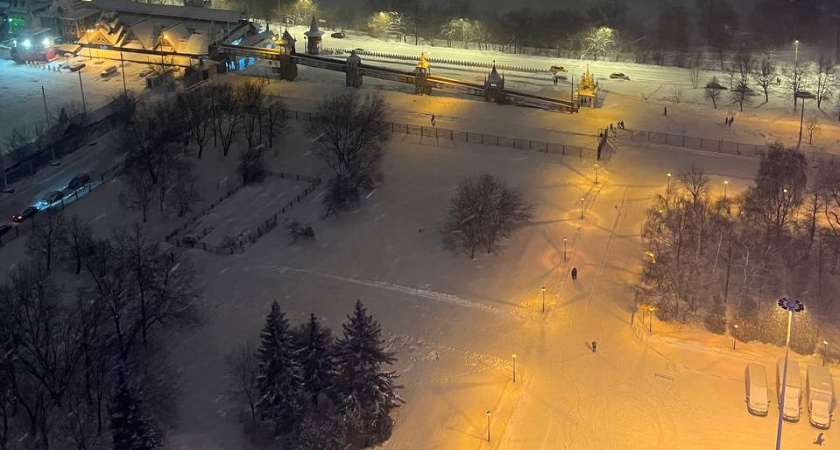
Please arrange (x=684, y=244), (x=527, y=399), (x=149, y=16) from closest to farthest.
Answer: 1. (x=527, y=399)
2. (x=684, y=244)
3. (x=149, y=16)

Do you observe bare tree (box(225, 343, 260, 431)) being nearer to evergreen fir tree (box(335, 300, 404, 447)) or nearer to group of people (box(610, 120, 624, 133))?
evergreen fir tree (box(335, 300, 404, 447))

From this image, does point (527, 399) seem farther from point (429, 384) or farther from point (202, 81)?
point (202, 81)

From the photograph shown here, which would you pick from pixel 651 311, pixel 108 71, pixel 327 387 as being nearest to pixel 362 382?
pixel 327 387

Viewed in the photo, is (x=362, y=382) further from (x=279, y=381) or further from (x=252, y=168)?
(x=252, y=168)

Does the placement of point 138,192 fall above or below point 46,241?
above

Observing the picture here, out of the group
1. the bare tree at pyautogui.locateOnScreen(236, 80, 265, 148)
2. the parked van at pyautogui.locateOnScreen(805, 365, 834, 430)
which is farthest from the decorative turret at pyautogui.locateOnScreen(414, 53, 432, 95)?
the parked van at pyautogui.locateOnScreen(805, 365, 834, 430)

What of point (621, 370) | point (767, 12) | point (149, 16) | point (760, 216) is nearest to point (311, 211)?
point (621, 370)
